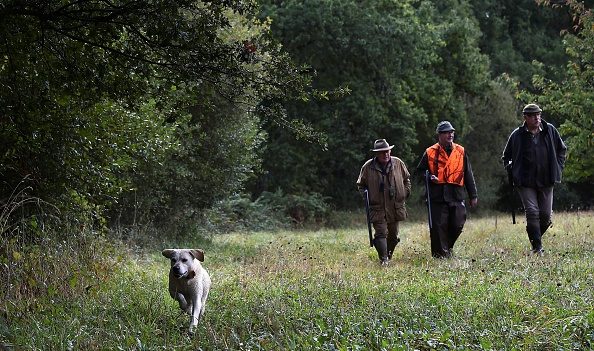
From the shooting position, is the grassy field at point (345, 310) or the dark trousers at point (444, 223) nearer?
the grassy field at point (345, 310)

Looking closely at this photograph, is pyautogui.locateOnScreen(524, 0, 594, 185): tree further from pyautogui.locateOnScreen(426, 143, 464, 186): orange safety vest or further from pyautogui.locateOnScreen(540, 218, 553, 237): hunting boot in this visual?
pyautogui.locateOnScreen(540, 218, 553, 237): hunting boot

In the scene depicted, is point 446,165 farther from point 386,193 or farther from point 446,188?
point 386,193

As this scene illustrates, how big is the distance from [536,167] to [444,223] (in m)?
1.69

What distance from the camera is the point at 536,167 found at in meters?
12.7

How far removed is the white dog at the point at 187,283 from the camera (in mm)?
7949

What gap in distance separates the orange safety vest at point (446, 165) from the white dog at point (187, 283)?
608 centimetres

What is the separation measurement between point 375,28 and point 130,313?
28685 mm

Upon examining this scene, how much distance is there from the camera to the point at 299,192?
1476 inches

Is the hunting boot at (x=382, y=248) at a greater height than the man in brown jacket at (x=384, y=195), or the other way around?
the man in brown jacket at (x=384, y=195)

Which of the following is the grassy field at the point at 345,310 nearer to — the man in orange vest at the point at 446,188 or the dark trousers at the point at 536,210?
the dark trousers at the point at 536,210

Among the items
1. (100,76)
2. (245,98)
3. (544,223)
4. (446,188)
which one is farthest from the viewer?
(446,188)

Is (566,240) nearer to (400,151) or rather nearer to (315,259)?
(315,259)

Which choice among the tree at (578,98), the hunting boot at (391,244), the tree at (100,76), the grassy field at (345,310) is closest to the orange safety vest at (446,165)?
the hunting boot at (391,244)

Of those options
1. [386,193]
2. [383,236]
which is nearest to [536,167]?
[386,193]
